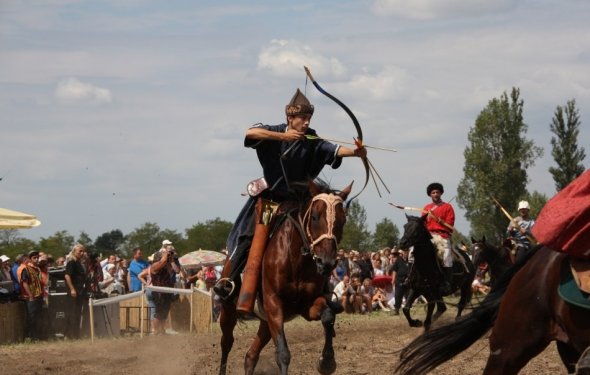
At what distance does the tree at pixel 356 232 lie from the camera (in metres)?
62.9

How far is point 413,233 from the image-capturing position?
674 inches

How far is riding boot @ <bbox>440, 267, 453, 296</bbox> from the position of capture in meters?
17.8

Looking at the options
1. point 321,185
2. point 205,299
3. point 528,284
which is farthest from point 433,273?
point 528,284

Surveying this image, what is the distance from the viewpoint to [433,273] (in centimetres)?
1759

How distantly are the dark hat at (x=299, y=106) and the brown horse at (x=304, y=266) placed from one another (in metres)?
0.75

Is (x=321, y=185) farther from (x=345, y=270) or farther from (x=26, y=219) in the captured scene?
(x=345, y=270)

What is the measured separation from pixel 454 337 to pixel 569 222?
131 centimetres

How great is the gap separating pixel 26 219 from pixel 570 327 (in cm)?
1409

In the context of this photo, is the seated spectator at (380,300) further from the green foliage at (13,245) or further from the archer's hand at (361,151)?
the green foliage at (13,245)

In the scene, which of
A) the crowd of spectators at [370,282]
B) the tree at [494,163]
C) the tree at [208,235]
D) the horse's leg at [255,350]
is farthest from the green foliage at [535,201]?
the horse's leg at [255,350]

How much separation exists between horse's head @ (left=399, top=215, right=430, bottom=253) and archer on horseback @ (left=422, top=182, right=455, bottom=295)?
258 mm

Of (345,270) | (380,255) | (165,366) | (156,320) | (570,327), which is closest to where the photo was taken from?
(570,327)

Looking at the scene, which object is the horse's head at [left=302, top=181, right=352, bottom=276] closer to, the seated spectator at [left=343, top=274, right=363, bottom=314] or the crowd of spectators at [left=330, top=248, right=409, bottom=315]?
the crowd of spectators at [left=330, top=248, right=409, bottom=315]

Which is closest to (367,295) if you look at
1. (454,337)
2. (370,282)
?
(370,282)
